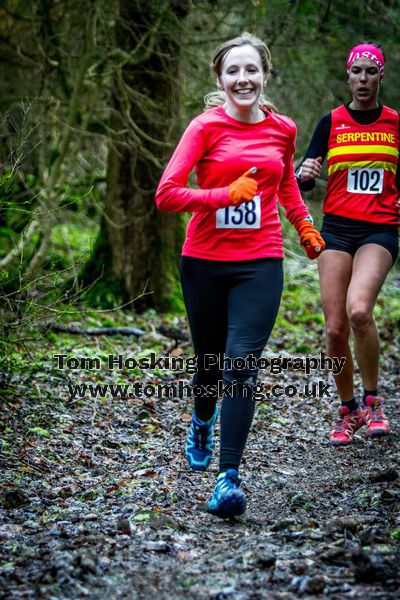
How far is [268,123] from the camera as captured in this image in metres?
3.86

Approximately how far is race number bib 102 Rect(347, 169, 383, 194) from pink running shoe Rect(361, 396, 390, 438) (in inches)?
57.5

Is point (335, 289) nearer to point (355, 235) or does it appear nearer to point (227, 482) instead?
point (355, 235)

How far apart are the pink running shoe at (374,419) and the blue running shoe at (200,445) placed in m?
1.62

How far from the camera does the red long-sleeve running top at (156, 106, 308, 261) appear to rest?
3.71 meters

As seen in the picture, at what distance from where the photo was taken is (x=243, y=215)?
12.2 ft

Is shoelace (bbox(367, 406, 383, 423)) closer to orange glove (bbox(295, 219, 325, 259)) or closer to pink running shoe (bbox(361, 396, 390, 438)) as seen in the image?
pink running shoe (bbox(361, 396, 390, 438))

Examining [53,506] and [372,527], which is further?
[53,506]

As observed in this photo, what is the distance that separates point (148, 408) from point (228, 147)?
9.76 feet

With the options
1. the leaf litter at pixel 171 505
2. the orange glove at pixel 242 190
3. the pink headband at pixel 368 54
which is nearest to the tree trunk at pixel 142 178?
the leaf litter at pixel 171 505

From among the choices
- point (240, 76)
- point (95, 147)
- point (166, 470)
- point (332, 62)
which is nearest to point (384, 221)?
point (240, 76)

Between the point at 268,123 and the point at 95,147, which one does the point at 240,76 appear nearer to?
the point at 268,123

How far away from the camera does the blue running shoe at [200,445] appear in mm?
4234

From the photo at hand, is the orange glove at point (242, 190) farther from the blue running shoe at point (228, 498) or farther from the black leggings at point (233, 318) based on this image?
the blue running shoe at point (228, 498)

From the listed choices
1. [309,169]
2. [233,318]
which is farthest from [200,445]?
[309,169]
